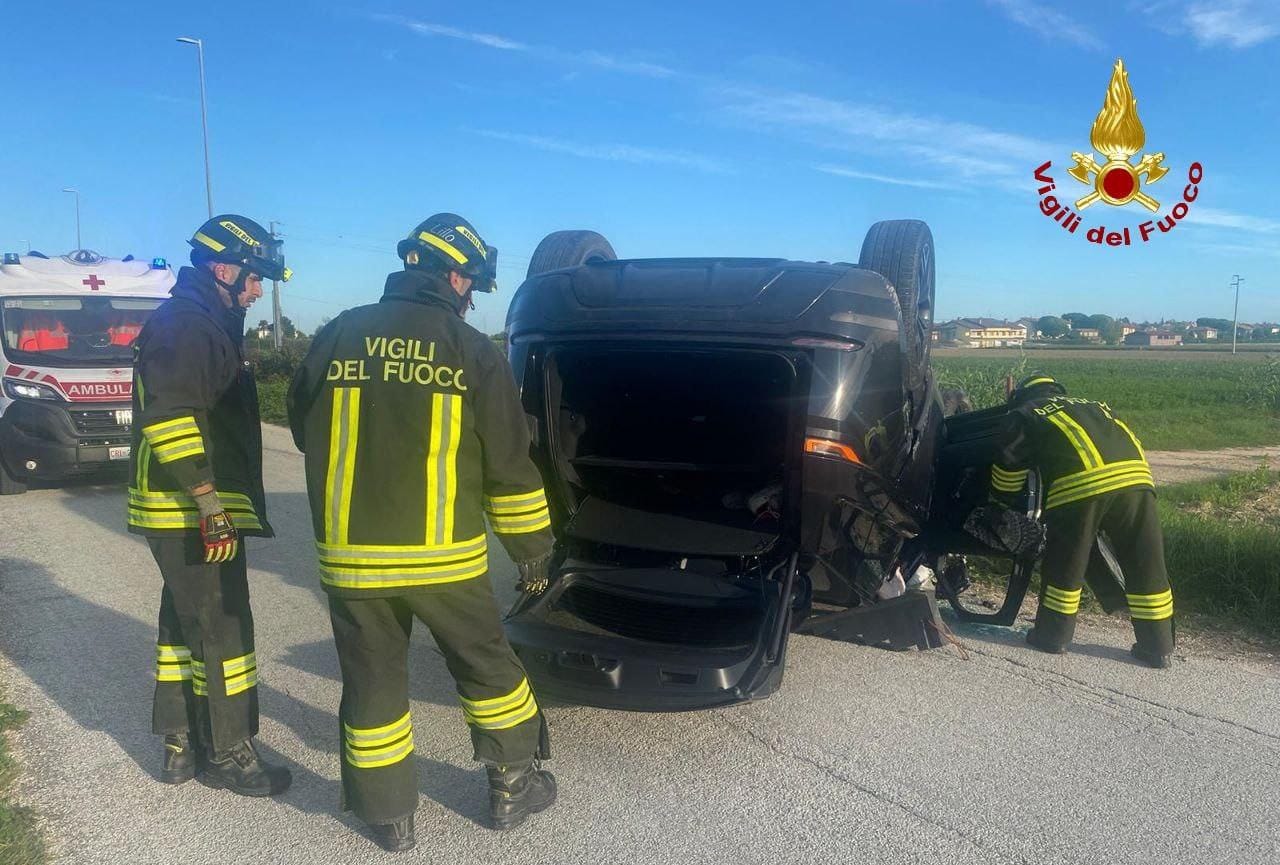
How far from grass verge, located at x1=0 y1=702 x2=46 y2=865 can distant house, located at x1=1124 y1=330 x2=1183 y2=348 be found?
8791cm

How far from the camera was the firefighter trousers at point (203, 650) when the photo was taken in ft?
12.0

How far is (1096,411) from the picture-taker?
5.25 meters

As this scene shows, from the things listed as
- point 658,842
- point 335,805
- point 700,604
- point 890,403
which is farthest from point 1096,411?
point 335,805

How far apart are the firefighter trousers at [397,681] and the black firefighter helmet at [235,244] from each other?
152 cm

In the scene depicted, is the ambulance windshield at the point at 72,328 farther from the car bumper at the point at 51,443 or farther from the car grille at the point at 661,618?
the car grille at the point at 661,618

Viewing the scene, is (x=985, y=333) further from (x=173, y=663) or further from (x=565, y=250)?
(x=173, y=663)

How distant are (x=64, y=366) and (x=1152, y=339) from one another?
3493 inches

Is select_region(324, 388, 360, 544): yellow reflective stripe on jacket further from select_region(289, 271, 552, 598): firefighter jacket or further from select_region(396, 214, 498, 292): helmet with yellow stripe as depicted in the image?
select_region(396, 214, 498, 292): helmet with yellow stripe

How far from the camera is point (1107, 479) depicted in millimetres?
5023

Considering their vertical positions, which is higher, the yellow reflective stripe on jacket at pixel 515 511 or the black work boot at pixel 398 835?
the yellow reflective stripe on jacket at pixel 515 511

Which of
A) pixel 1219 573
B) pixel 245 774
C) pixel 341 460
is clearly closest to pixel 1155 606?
pixel 1219 573

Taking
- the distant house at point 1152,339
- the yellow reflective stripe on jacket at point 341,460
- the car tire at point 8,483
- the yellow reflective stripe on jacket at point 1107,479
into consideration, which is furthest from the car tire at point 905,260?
the distant house at point 1152,339

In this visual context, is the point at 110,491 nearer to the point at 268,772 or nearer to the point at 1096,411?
the point at 268,772

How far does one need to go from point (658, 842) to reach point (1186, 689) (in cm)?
287
